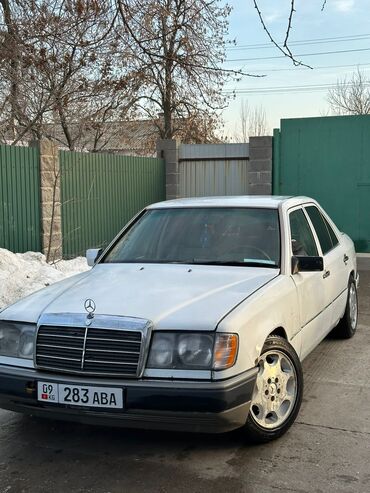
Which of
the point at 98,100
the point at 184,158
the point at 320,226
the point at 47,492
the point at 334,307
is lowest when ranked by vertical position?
the point at 47,492

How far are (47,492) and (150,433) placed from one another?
0.90 metres

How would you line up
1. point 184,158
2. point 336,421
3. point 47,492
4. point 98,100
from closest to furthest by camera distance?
point 47,492 → point 336,421 → point 184,158 → point 98,100

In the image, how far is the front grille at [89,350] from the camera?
3.31 meters

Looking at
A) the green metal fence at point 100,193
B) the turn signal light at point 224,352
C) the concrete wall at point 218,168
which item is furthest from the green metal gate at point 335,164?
the turn signal light at point 224,352

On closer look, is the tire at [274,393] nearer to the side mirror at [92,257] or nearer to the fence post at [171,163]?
the side mirror at [92,257]

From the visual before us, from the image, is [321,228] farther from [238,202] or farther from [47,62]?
[47,62]

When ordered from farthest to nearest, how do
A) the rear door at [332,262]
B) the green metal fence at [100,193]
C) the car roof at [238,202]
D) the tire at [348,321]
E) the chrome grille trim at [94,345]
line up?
the green metal fence at [100,193]
the tire at [348,321]
the rear door at [332,262]
the car roof at [238,202]
the chrome grille trim at [94,345]

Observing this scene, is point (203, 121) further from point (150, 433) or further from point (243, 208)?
point (150, 433)

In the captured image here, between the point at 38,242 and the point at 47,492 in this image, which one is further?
the point at 38,242

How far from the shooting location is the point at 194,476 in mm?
3322

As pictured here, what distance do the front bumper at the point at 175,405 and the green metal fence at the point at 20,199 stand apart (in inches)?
254

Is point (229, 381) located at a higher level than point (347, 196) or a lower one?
lower

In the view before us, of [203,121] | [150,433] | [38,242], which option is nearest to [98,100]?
[203,121]

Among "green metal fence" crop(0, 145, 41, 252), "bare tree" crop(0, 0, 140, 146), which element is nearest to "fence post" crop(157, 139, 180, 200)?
"bare tree" crop(0, 0, 140, 146)
